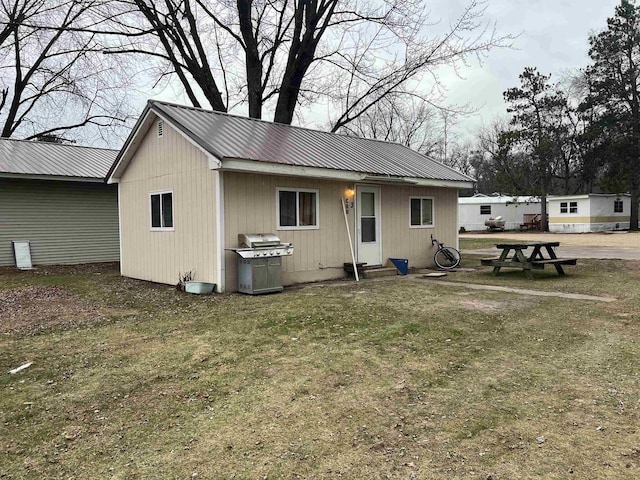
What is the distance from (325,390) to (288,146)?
7.45m

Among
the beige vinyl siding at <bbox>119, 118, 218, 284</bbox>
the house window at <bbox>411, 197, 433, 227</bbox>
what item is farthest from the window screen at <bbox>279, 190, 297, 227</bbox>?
the house window at <bbox>411, 197, 433, 227</bbox>

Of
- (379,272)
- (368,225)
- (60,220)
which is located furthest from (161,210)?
(60,220)

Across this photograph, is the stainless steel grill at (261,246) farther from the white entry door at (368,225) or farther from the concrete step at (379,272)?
the white entry door at (368,225)

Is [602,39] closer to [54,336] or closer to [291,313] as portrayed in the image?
[291,313]

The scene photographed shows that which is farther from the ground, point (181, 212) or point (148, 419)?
point (181, 212)

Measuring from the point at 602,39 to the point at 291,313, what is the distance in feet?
111

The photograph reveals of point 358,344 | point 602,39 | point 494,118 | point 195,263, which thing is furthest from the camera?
point 494,118

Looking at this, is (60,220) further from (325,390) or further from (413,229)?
(325,390)

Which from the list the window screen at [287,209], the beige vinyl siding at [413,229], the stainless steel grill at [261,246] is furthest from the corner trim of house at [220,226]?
the beige vinyl siding at [413,229]

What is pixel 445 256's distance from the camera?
1309 cm

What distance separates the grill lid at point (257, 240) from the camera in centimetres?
883

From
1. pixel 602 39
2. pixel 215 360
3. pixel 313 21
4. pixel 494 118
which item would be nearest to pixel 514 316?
pixel 215 360

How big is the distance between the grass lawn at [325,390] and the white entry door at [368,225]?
380 cm

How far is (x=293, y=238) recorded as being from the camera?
996 centimetres
